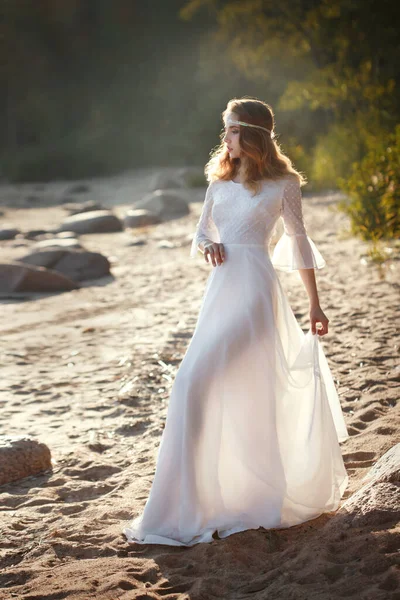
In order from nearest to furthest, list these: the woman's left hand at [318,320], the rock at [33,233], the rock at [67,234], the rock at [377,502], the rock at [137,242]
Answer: the rock at [377,502] → the woman's left hand at [318,320] → the rock at [137,242] → the rock at [67,234] → the rock at [33,233]

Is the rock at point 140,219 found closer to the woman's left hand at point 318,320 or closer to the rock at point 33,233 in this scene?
the rock at point 33,233

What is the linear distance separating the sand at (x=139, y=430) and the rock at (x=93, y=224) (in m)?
4.54

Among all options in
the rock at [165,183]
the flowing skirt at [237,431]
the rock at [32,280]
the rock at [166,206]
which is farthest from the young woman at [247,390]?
the rock at [165,183]

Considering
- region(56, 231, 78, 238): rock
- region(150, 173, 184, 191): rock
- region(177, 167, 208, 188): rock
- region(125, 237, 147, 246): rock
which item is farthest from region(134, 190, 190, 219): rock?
region(150, 173, 184, 191): rock

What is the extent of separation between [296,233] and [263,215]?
0.17m

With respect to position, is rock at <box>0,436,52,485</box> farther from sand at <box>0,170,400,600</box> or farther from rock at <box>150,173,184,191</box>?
rock at <box>150,173,184,191</box>

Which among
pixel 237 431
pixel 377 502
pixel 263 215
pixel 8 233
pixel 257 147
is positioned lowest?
pixel 377 502

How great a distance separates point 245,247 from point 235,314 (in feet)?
0.99

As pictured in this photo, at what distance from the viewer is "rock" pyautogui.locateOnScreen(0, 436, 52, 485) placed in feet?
14.8

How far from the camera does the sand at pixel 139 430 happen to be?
3.02 m

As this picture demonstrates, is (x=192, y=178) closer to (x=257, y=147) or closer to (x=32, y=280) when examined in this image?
(x=32, y=280)

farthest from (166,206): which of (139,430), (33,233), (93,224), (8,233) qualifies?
(139,430)

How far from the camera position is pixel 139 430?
5270 millimetres

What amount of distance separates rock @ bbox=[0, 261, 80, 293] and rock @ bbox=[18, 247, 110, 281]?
514 mm
